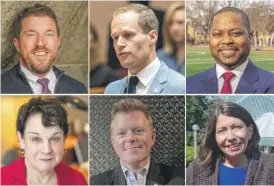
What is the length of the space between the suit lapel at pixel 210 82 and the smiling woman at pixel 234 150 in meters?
0.15

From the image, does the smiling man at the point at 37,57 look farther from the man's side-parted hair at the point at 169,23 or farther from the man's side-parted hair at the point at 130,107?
the man's side-parted hair at the point at 169,23

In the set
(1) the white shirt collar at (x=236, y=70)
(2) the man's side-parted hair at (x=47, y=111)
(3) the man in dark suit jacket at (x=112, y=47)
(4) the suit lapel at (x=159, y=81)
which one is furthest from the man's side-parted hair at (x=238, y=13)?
(2) the man's side-parted hair at (x=47, y=111)

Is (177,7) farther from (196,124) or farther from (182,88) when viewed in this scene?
(196,124)

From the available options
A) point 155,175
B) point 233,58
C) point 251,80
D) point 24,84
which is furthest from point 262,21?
point 24,84

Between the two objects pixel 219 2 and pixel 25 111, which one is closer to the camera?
pixel 219 2

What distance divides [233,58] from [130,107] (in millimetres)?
924

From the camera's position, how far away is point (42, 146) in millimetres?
4379

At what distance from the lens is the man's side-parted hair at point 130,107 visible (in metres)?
4.31

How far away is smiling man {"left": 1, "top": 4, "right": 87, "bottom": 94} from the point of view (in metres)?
4.37

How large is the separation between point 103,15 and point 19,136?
1246 mm

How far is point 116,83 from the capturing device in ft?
14.2

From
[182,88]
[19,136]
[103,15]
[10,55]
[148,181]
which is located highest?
[103,15]

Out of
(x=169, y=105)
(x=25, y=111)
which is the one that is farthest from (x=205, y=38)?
(x=25, y=111)

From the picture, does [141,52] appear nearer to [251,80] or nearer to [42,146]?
[251,80]
